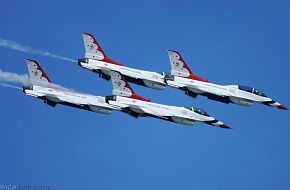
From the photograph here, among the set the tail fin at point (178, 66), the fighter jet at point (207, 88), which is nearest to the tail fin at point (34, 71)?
the fighter jet at point (207, 88)

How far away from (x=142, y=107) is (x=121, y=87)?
13.0ft

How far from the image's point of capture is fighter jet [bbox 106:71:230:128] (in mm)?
149500

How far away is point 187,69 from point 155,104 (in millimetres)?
9496

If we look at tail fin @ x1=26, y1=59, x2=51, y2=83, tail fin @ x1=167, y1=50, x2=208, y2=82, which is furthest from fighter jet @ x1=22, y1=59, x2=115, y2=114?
tail fin @ x1=167, y1=50, x2=208, y2=82

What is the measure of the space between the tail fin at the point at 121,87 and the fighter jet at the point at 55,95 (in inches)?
84.8

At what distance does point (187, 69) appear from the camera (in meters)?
158

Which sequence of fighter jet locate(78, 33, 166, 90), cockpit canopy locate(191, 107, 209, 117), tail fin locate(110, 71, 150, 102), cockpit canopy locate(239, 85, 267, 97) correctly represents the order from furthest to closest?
fighter jet locate(78, 33, 166, 90) → cockpit canopy locate(239, 85, 267, 97) → cockpit canopy locate(191, 107, 209, 117) → tail fin locate(110, 71, 150, 102)

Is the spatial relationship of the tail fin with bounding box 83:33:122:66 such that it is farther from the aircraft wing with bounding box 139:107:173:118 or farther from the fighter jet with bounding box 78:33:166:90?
the aircraft wing with bounding box 139:107:173:118

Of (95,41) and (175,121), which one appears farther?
(95,41)

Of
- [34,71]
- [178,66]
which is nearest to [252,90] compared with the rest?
[178,66]

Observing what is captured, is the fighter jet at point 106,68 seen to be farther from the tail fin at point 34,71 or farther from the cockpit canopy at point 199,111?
the tail fin at point 34,71

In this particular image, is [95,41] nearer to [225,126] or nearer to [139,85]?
[139,85]

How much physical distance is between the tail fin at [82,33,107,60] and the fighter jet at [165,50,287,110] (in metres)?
9.48

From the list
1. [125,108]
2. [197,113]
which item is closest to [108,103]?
[125,108]
